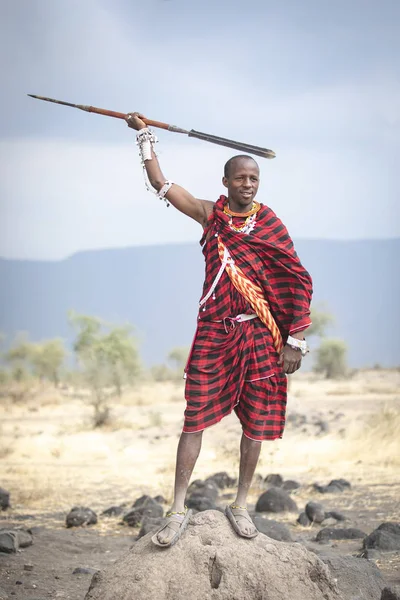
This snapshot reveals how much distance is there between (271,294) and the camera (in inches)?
208

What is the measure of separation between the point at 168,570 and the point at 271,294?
1770 millimetres

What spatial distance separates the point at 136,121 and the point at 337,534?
16.3 ft

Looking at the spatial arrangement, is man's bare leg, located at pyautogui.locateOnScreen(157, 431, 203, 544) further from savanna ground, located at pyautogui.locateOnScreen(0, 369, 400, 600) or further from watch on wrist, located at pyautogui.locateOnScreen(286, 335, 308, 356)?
savanna ground, located at pyautogui.locateOnScreen(0, 369, 400, 600)

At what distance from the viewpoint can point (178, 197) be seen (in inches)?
209

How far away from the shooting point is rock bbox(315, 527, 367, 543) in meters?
8.44

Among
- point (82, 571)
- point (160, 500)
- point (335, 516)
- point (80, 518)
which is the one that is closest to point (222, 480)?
point (160, 500)

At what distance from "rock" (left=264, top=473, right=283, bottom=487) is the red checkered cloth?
6482mm

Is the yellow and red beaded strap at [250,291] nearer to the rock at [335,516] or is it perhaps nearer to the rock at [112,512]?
the rock at [335,516]

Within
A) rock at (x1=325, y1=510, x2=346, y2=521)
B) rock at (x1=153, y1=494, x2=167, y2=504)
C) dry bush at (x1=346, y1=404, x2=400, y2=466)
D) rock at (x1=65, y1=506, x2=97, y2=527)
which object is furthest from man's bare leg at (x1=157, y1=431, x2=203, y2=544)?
dry bush at (x1=346, y1=404, x2=400, y2=466)

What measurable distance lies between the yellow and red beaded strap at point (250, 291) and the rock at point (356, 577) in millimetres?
1840

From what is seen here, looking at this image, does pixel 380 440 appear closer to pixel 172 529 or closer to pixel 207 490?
pixel 207 490

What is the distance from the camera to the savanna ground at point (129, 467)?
7.71 m

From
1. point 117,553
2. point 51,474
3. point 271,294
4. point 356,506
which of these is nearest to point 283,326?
point 271,294

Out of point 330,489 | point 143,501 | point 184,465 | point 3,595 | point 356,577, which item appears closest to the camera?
point 184,465
